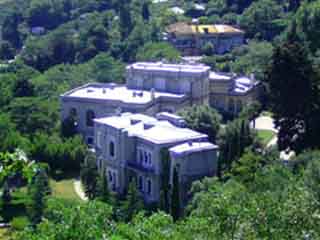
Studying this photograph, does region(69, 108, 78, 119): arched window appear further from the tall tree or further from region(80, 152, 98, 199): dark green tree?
the tall tree

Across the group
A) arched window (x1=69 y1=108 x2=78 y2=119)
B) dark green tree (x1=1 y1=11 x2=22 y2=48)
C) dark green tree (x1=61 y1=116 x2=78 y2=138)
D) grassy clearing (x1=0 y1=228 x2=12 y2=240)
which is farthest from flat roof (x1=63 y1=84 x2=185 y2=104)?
dark green tree (x1=1 y1=11 x2=22 y2=48)

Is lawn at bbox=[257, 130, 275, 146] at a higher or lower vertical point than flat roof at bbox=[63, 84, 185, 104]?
lower

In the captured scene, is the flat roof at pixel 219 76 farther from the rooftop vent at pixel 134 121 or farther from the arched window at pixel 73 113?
the rooftop vent at pixel 134 121

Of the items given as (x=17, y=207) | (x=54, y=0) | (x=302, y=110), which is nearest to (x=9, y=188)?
(x=17, y=207)

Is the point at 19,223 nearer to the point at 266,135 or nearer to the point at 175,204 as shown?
the point at 175,204

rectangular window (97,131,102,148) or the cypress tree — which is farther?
rectangular window (97,131,102,148)

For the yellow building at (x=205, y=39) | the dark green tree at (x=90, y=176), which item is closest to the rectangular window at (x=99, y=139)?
the dark green tree at (x=90, y=176)

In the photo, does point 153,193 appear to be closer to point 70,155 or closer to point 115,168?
point 115,168
